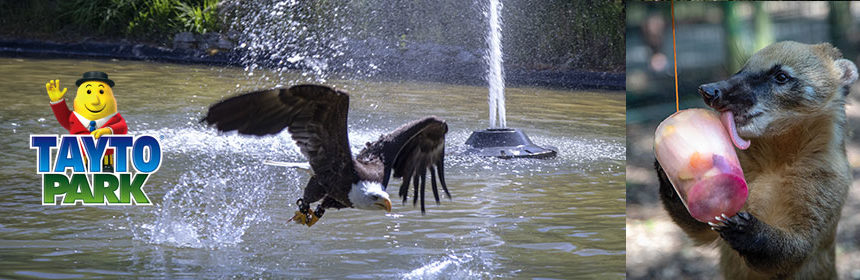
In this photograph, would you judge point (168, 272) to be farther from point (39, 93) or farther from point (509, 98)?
point (509, 98)

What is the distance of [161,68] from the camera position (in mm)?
12031

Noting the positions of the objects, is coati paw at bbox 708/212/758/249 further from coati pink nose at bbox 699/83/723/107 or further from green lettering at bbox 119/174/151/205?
green lettering at bbox 119/174/151/205

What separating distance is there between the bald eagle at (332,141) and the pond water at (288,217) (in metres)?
0.42

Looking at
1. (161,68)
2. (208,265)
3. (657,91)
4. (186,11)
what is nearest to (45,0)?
(186,11)

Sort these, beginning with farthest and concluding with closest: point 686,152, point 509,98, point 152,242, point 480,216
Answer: point 509,98 → point 480,216 → point 152,242 → point 686,152

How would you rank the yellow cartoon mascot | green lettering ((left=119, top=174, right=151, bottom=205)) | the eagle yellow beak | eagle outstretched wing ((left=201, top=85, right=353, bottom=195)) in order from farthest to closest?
1. green lettering ((left=119, top=174, right=151, bottom=205))
2. the yellow cartoon mascot
3. the eagle yellow beak
4. eagle outstretched wing ((left=201, top=85, right=353, bottom=195))

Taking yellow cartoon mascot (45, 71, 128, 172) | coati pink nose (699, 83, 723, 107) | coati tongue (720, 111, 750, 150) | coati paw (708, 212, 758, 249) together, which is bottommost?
coati paw (708, 212, 758, 249)

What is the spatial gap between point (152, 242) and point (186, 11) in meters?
10.9

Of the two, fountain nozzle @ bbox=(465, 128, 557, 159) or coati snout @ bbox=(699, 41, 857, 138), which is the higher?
coati snout @ bbox=(699, 41, 857, 138)

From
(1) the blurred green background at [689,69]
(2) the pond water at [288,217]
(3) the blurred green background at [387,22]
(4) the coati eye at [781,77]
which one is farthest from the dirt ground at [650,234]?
(3) the blurred green background at [387,22]

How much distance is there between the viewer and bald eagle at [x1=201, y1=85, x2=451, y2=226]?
3148mm

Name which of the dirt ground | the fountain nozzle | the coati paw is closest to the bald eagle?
the dirt ground

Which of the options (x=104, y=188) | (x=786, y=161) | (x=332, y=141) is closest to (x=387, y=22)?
(x=104, y=188)

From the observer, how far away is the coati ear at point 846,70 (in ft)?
4.10
